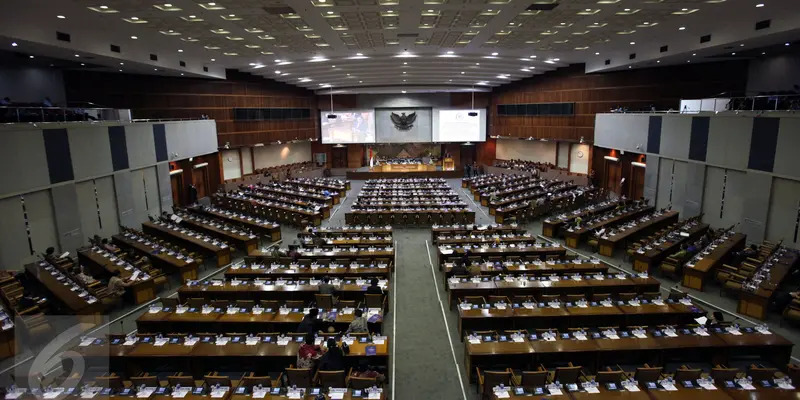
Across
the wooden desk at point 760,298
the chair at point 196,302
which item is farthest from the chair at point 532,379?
the wooden desk at point 760,298

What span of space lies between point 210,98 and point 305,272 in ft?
66.5

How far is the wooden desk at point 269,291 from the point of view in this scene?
10.1 m

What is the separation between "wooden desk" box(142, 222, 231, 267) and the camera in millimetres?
14313

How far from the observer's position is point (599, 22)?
1458 centimetres

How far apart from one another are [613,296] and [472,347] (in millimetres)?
3952

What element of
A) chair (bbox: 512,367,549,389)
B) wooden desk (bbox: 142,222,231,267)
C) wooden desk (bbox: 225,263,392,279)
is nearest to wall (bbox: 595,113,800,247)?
chair (bbox: 512,367,549,389)

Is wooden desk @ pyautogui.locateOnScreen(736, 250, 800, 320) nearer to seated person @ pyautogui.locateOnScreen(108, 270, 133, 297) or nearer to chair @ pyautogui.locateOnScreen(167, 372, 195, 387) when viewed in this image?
chair @ pyautogui.locateOnScreen(167, 372, 195, 387)

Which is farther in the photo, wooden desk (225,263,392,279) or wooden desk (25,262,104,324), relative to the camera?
wooden desk (225,263,392,279)

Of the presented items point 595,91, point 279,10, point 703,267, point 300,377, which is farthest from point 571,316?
point 595,91

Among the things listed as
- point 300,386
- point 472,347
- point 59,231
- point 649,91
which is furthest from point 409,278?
point 649,91

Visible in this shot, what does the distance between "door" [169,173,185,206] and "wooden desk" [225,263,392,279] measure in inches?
508

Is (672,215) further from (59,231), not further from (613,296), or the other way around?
(59,231)

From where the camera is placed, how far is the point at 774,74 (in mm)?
18422

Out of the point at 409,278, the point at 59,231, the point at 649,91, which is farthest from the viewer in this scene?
the point at 649,91
